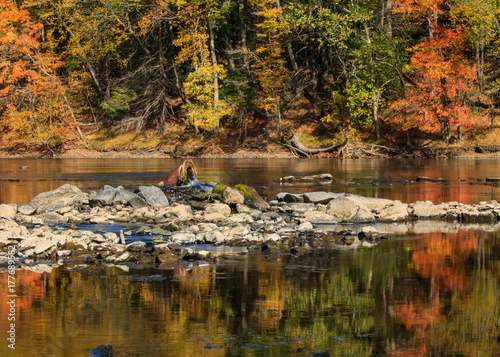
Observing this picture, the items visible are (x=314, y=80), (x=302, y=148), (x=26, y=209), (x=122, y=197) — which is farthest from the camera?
(x=314, y=80)

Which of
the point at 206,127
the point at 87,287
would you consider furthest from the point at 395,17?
the point at 87,287

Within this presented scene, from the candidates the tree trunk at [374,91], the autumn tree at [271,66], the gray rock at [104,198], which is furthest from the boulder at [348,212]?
the autumn tree at [271,66]

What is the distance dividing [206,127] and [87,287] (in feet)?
125

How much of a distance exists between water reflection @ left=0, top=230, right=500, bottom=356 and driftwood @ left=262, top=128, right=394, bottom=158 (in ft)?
97.8

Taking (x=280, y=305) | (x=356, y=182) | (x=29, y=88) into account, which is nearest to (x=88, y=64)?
(x=29, y=88)

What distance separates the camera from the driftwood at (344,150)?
39522mm

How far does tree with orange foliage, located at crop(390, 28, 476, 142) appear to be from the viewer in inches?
1399

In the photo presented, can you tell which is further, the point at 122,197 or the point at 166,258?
the point at 122,197

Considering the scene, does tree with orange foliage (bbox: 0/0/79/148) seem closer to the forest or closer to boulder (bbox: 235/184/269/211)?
the forest

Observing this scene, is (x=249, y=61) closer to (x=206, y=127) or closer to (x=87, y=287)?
(x=206, y=127)

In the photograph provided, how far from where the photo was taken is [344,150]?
40.5 m

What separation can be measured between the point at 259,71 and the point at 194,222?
102 ft

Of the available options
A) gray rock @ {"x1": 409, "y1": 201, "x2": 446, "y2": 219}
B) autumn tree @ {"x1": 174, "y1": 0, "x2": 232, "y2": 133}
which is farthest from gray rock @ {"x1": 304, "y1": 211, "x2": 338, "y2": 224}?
autumn tree @ {"x1": 174, "y1": 0, "x2": 232, "y2": 133}

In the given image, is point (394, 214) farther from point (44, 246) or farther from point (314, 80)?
point (314, 80)
